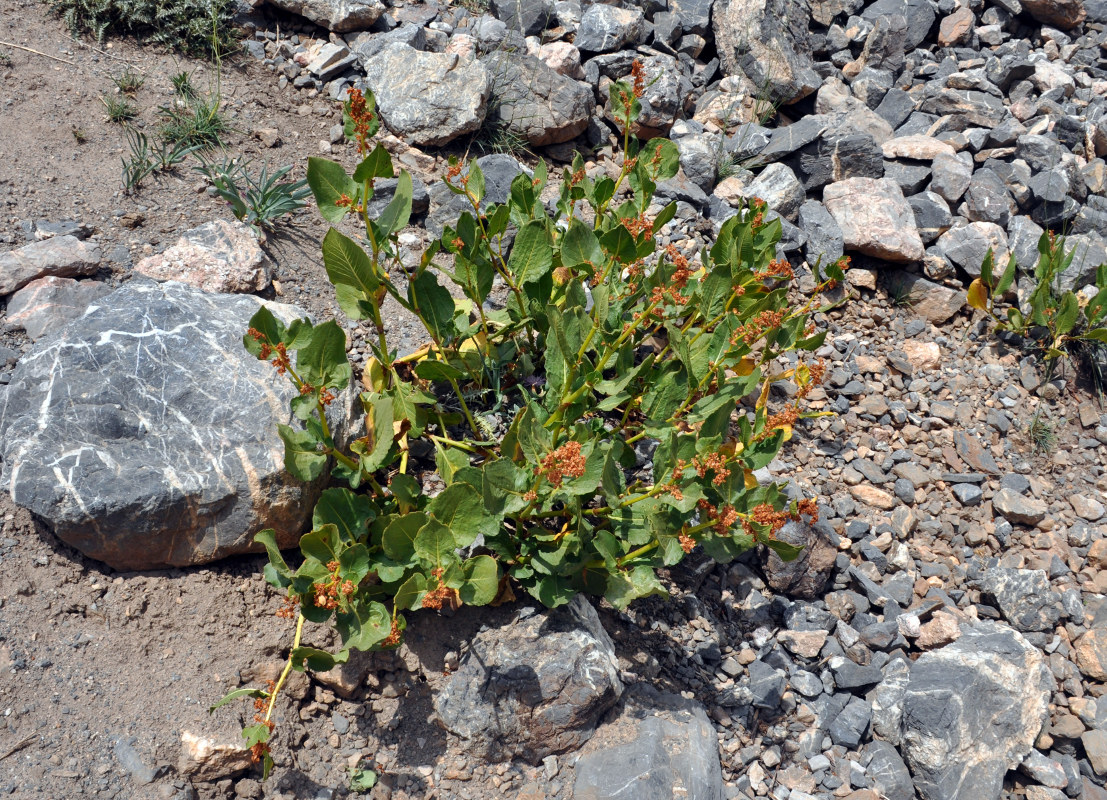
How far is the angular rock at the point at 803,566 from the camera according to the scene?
338 centimetres

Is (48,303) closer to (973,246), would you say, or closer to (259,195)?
(259,195)

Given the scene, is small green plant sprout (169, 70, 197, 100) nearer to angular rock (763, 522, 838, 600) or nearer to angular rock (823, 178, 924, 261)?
angular rock (823, 178, 924, 261)

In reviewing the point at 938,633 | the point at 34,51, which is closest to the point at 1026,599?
the point at 938,633

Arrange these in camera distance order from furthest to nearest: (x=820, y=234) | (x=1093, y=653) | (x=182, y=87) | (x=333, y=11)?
(x=333, y=11), (x=820, y=234), (x=182, y=87), (x=1093, y=653)

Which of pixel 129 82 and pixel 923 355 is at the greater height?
pixel 129 82

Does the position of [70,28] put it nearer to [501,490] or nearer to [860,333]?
[501,490]

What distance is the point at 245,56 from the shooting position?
481 centimetres

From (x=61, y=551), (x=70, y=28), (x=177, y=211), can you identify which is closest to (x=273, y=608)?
(x=61, y=551)

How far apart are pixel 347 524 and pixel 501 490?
568 millimetres

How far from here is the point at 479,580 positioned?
2516 millimetres

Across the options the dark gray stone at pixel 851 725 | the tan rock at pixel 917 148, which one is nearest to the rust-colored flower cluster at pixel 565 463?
the dark gray stone at pixel 851 725

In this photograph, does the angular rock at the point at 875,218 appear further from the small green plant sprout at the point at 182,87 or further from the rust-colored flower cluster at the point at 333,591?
the small green plant sprout at the point at 182,87

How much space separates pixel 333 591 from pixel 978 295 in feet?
12.5

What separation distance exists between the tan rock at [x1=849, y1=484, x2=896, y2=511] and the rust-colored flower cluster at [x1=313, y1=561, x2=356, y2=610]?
2.38 m
